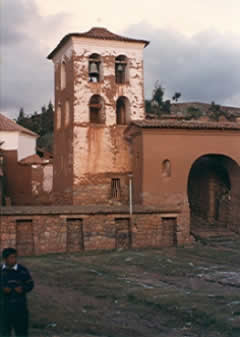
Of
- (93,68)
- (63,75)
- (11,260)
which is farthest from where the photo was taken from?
(63,75)

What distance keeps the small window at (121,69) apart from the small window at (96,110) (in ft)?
5.15

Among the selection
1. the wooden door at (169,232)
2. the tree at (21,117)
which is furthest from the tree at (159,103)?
the wooden door at (169,232)

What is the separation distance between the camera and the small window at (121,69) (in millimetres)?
27969

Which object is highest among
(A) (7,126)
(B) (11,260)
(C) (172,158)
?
(A) (7,126)

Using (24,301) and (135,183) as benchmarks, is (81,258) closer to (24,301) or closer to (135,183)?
(135,183)

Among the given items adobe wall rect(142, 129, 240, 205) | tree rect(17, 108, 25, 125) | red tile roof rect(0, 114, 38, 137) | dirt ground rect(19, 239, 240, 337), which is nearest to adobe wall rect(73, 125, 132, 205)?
adobe wall rect(142, 129, 240, 205)

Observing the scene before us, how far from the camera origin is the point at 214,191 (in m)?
27.2

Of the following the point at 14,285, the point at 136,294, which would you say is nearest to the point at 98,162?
the point at 136,294

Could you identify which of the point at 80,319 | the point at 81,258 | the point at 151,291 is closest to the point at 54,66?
the point at 81,258

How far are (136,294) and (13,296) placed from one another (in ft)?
19.8

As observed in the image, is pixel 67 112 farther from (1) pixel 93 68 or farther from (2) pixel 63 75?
(1) pixel 93 68

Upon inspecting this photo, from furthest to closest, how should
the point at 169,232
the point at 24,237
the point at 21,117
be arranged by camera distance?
1. the point at 21,117
2. the point at 169,232
3. the point at 24,237

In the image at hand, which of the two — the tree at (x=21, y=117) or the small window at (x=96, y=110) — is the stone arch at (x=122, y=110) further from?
the tree at (x=21, y=117)

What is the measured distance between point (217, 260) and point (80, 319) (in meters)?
9.83
